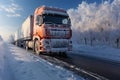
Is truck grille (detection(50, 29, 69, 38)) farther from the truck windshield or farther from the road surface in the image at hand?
the road surface

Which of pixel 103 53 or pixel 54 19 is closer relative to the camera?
pixel 54 19

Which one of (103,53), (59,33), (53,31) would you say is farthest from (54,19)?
(103,53)

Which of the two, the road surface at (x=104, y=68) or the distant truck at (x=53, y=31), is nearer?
the road surface at (x=104, y=68)

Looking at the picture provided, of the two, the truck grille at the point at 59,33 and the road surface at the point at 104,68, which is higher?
the truck grille at the point at 59,33

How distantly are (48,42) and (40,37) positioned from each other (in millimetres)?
978

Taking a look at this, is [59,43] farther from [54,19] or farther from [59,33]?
[54,19]

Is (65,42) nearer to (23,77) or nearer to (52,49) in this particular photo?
(52,49)

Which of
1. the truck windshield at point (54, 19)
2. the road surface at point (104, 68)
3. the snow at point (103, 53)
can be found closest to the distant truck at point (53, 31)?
the truck windshield at point (54, 19)

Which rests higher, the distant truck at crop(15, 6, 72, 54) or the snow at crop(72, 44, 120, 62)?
the distant truck at crop(15, 6, 72, 54)

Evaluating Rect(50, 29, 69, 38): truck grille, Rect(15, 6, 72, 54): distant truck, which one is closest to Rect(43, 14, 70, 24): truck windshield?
Rect(15, 6, 72, 54): distant truck

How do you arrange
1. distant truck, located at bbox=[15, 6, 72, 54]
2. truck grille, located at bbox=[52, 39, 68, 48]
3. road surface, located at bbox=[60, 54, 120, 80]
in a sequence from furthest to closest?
truck grille, located at bbox=[52, 39, 68, 48] → distant truck, located at bbox=[15, 6, 72, 54] → road surface, located at bbox=[60, 54, 120, 80]

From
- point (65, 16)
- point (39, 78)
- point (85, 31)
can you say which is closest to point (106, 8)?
point (85, 31)

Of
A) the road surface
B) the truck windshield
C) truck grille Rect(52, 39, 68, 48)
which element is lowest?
the road surface

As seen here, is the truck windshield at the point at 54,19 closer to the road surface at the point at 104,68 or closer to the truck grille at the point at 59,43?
the truck grille at the point at 59,43
